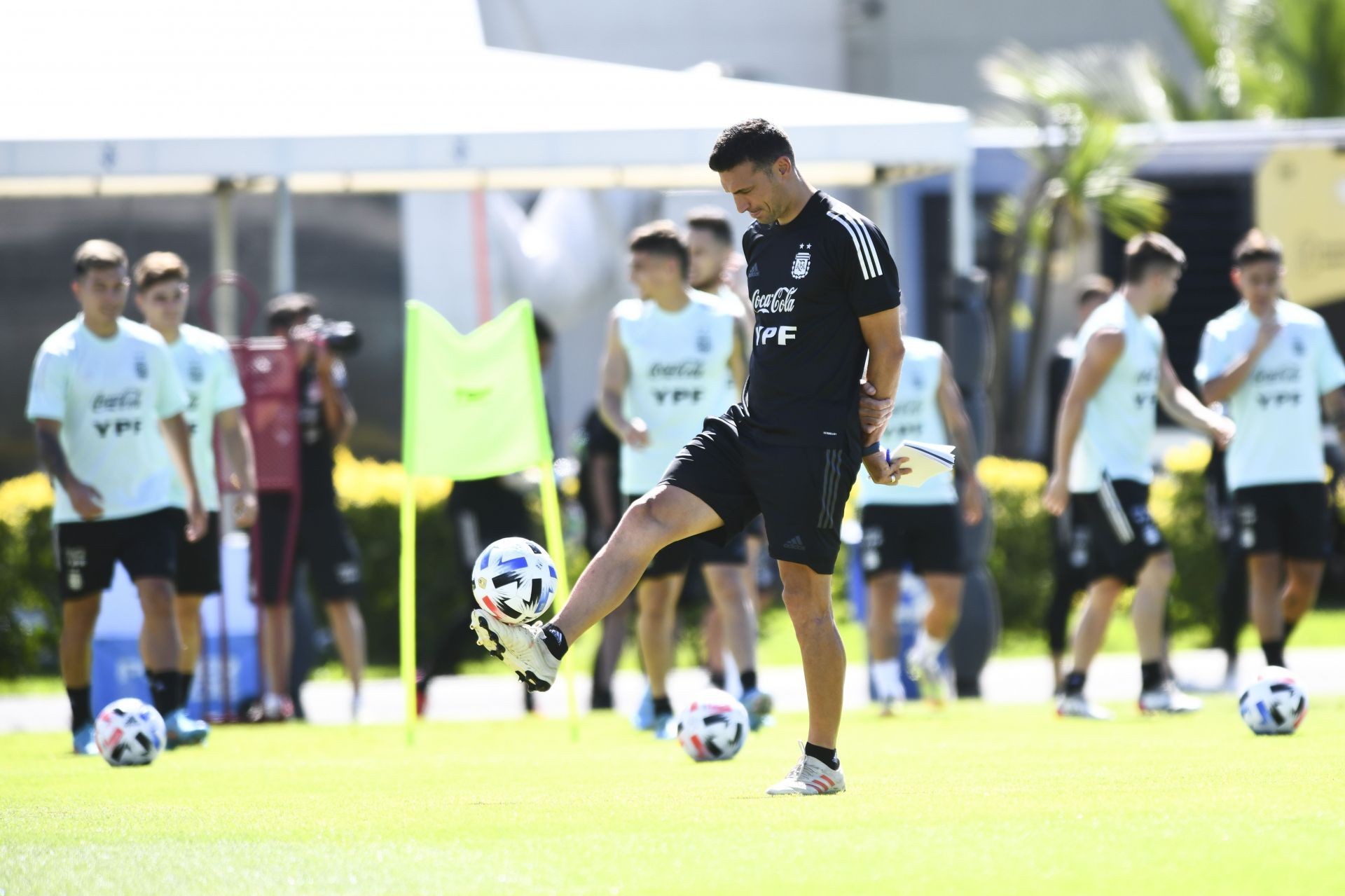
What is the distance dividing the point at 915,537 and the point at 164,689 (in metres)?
4.17

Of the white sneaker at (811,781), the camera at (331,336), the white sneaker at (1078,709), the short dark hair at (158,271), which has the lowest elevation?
the white sneaker at (1078,709)

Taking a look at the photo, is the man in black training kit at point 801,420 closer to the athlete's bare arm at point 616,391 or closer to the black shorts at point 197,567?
the athlete's bare arm at point 616,391

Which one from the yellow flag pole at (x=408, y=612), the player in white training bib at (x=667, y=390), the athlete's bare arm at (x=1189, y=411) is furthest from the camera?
the player in white training bib at (x=667, y=390)

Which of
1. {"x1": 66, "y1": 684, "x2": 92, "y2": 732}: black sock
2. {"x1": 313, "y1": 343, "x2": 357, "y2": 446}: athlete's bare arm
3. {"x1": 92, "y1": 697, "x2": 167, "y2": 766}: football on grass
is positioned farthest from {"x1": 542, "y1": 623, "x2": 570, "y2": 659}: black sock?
{"x1": 313, "y1": 343, "x2": 357, "y2": 446}: athlete's bare arm

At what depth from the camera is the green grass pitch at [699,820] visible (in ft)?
16.3

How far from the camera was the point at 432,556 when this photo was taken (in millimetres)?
15164

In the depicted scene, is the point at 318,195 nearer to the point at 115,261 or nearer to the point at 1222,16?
the point at 115,261

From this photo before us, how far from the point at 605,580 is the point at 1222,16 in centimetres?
2134

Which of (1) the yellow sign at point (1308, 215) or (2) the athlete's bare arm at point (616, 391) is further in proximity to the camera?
(1) the yellow sign at point (1308, 215)

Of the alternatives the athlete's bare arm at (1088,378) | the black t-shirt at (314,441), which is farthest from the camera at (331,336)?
the athlete's bare arm at (1088,378)

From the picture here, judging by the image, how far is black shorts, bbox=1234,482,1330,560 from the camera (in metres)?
11.1

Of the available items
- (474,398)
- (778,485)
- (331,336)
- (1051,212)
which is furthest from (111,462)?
(1051,212)

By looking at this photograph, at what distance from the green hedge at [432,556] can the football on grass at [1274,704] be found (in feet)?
18.0

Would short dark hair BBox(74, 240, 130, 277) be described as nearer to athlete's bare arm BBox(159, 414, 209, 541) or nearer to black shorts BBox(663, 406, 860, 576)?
athlete's bare arm BBox(159, 414, 209, 541)
